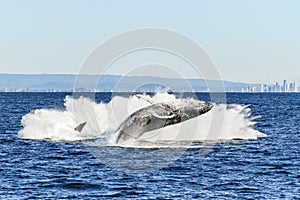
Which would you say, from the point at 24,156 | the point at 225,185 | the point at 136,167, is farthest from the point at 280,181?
the point at 24,156

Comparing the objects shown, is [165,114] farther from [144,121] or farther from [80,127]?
[80,127]

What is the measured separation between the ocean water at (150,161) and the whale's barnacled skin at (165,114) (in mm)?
1549

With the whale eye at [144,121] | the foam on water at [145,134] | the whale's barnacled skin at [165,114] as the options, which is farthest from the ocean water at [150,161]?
the whale eye at [144,121]

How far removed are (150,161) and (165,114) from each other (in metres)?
4.60

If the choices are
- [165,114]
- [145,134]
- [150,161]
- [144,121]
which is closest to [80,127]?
[145,134]

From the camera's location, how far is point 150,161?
37.0 meters

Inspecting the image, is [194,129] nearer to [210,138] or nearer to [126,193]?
[210,138]

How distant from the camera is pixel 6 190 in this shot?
2900 centimetres

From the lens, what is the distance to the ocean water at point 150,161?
2948 centimetres

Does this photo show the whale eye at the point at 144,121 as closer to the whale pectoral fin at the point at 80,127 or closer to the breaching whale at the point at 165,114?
the breaching whale at the point at 165,114

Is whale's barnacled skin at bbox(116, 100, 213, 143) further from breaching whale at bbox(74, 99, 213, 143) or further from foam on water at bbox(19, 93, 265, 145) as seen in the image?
foam on water at bbox(19, 93, 265, 145)

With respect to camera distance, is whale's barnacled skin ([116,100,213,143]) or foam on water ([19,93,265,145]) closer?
whale's barnacled skin ([116,100,213,143])

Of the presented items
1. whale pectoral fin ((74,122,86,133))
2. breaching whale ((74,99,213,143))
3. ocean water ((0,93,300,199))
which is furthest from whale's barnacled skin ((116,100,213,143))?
whale pectoral fin ((74,122,86,133))

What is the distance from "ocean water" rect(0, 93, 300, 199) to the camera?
29.5m
